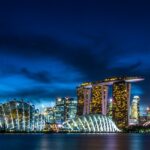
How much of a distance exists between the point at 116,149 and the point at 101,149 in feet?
11.7

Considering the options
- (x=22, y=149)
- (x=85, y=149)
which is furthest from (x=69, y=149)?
(x=22, y=149)

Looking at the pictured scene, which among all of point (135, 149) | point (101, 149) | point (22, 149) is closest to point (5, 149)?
point (22, 149)

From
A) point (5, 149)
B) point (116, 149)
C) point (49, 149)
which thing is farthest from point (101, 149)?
point (5, 149)

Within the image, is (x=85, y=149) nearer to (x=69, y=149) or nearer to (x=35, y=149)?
(x=69, y=149)

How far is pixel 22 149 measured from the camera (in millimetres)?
104188

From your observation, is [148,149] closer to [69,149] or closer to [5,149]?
[69,149]

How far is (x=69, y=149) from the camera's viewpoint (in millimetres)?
103875

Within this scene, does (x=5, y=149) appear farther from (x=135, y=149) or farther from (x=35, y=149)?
(x=135, y=149)

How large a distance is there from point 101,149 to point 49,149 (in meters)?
11.0

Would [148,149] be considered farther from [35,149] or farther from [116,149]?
[35,149]

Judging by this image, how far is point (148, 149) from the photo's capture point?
105m

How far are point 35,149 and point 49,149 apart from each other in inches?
117

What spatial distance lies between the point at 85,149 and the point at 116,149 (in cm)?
650

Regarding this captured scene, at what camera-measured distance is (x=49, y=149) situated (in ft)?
348
